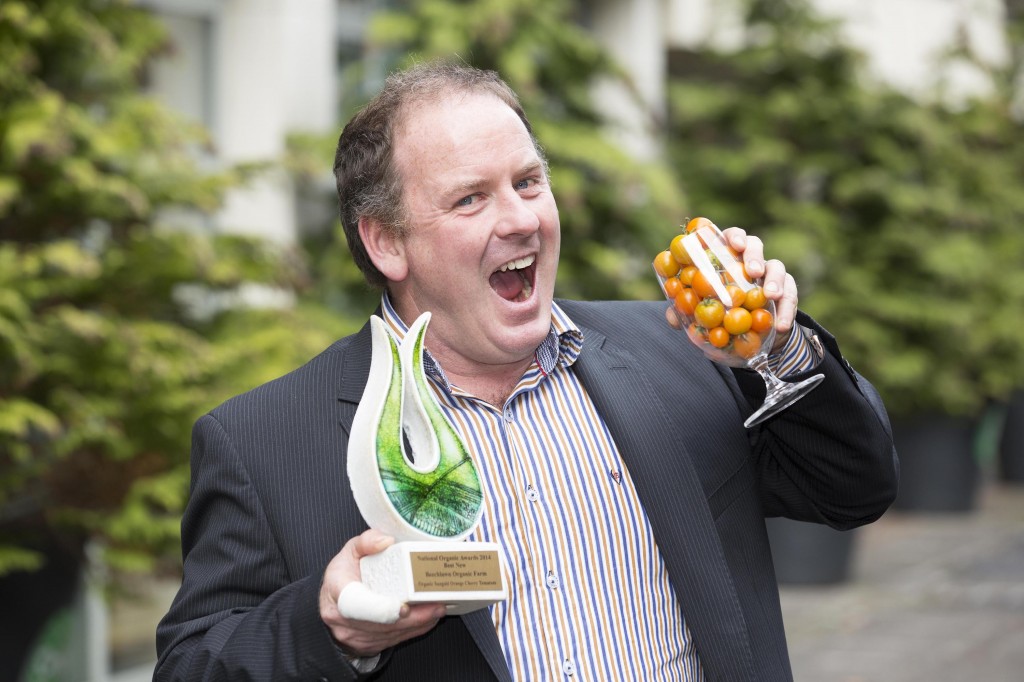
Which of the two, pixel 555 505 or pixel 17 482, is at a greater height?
pixel 555 505

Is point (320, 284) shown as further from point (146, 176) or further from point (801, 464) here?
point (801, 464)

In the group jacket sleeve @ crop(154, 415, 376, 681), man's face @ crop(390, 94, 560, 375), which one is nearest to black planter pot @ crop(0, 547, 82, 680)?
jacket sleeve @ crop(154, 415, 376, 681)

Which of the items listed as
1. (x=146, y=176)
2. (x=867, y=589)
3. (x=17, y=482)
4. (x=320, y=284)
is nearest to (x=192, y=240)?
(x=146, y=176)

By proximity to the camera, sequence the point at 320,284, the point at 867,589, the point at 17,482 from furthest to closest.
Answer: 1. the point at 867,589
2. the point at 320,284
3. the point at 17,482

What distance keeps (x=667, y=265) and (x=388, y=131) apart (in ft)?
2.00

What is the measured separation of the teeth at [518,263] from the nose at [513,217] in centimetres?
7

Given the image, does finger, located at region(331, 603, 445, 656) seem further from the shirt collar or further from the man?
the shirt collar

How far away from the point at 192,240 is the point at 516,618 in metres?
3.56

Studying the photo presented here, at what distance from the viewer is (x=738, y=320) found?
2.33 m

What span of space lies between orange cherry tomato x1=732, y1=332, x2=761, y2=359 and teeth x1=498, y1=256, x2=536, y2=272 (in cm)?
44

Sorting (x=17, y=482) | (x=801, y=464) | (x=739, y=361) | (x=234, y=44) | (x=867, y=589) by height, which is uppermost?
(x=234, y=44)

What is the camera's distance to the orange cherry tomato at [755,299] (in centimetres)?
234

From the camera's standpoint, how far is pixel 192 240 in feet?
18.1

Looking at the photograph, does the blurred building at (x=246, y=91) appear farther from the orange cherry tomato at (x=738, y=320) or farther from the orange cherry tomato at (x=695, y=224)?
the orange cherry tomato at (x=738, y=320)
